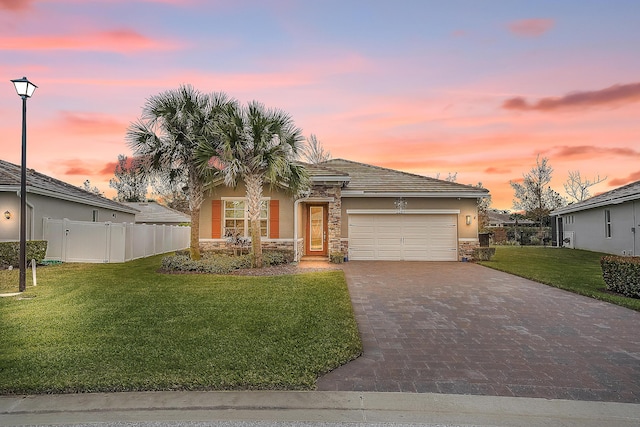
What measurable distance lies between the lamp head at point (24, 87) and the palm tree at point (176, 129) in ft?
15.2

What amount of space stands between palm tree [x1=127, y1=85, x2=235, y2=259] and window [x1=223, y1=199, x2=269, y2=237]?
1.92 m

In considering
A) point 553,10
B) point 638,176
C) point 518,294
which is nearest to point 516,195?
point 638,176

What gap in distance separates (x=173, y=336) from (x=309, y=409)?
8.93 feet

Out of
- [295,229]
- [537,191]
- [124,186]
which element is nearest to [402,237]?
[295,229]

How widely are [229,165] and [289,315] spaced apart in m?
7.40

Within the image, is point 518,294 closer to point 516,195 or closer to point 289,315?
point 289,315

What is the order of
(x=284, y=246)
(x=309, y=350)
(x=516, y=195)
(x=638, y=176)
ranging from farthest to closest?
(x=516, y=195) → (x=638, y=176) → (x=284, y=246) → (x=309, y=350)

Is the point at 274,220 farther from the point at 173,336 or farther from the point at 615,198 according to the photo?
the point at 615,198

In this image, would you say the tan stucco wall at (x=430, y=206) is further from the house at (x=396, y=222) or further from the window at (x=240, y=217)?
the window at (x=240, y=217)

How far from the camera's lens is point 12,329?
540 centimetres

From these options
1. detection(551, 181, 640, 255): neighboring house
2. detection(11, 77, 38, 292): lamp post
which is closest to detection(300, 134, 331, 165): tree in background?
detection(551, 181, 640, 255): neighboring house

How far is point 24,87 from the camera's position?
323 inches

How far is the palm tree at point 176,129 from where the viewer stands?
12984mm

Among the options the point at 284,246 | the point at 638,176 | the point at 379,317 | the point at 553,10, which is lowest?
the point at 379,317
